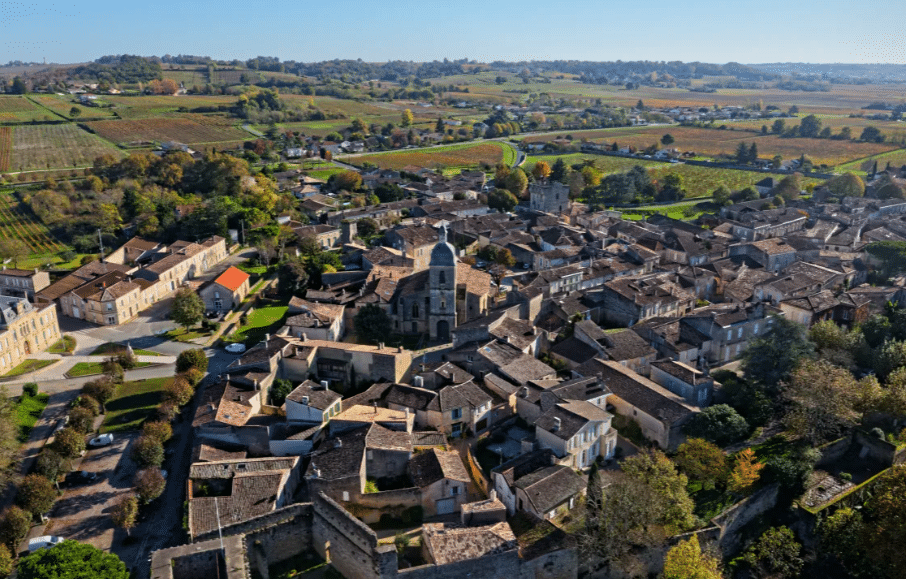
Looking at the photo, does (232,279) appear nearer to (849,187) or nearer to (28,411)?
(28,411)

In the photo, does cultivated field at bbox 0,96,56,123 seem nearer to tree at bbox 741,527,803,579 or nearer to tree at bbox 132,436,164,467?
tree at bbox 132,436,164,467

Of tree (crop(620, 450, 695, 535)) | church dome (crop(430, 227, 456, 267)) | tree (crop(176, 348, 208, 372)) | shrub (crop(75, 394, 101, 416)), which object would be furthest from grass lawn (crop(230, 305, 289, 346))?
tree (crop(620, 450, 695, 535))

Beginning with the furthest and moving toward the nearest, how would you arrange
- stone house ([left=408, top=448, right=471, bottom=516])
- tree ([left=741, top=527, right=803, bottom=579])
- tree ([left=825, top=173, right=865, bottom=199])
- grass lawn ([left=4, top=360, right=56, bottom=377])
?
tree ([left=825, top=173, right=865, bottom=199]) → grass lawn ([left=4, top=360, right=56, bottom=377]) → stone house ([left=408, top=448, right=471, bottom=516]) → tree ([left=741, top=527, right=803, bottom=579])

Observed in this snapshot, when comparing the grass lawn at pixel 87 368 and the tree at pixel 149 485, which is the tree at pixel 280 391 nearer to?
the tree at pixel 149 485


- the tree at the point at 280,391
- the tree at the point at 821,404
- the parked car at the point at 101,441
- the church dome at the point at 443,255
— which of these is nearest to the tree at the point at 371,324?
the church dome at the point at 443,255

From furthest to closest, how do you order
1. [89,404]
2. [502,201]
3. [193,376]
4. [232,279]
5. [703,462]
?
1. [502,201]
2. [232,279]
3. [193,376]
4. [89,404]
5. [703,462]

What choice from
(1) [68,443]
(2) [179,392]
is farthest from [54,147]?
(1) [68,443]
